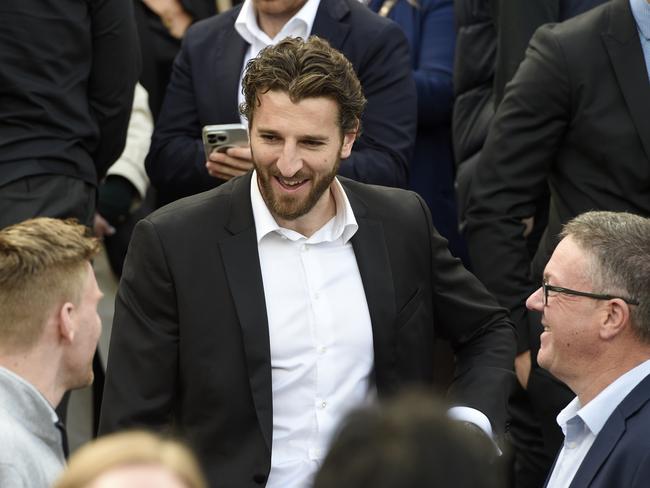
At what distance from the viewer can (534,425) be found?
17.5ft

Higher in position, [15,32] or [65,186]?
[15,32]

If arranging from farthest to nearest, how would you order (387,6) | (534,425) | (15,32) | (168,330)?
(387,6) < (534,425) < (15,32) < (168,330)

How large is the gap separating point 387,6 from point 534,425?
199 centimetres

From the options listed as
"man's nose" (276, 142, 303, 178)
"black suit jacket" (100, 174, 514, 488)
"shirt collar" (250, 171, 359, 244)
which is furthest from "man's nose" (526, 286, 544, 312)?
"man's nose" (276, 142, 303, 178)

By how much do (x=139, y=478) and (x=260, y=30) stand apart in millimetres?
3670

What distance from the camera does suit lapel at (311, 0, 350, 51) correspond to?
17.0ft

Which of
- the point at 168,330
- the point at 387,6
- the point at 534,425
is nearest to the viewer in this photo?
the point at 168,330

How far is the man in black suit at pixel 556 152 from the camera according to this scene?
483cm

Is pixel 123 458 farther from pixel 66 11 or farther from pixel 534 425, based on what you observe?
pixel 534 425

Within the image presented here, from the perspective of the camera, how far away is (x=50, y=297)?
3.47 metres

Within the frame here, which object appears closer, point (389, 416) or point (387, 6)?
point (389, 416)

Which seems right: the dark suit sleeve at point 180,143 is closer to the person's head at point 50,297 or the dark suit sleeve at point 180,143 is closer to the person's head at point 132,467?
the person's head at point 50,297

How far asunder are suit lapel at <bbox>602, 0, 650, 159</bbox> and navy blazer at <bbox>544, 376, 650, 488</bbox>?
53.2 inches

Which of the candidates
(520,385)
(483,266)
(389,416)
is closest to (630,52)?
(483,266)
